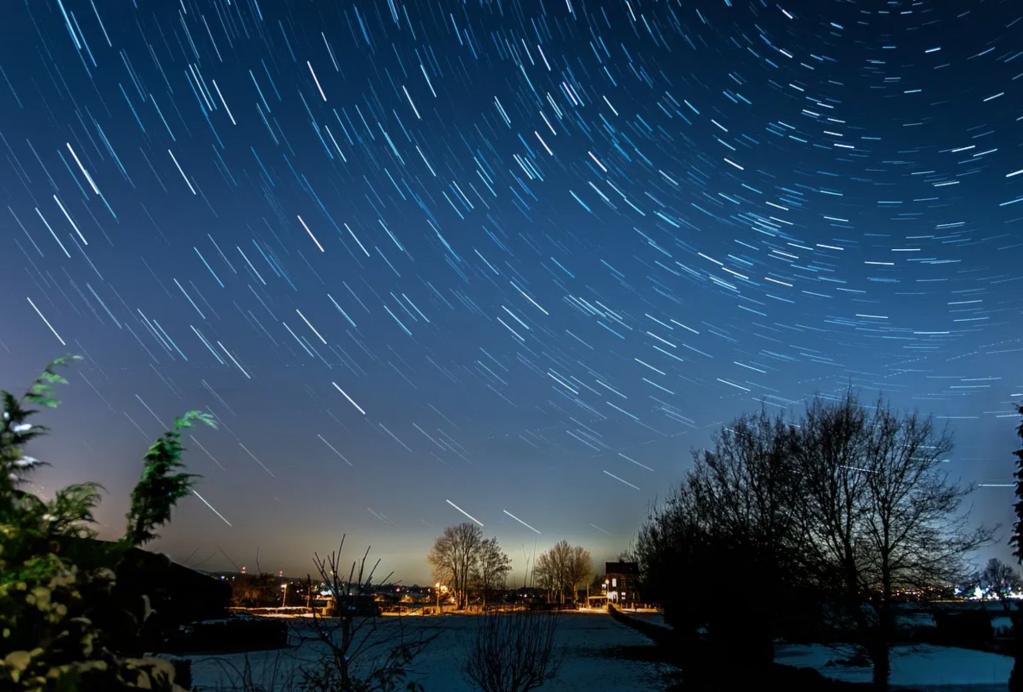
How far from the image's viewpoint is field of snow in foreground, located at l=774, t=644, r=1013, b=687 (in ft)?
87.0

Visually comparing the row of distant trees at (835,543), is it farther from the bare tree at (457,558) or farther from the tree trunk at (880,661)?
the bare tree at (457,558)

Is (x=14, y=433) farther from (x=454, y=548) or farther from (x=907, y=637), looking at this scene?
(x=454, y=548)

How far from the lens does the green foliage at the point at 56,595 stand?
3.20 meters

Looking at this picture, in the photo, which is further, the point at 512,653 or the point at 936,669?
the point at 936,669

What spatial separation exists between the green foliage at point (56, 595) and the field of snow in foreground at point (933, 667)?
2823 cm

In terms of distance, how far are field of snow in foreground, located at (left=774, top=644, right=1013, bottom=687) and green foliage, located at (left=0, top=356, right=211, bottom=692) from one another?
92.6 feet

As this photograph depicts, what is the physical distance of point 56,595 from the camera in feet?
11.6

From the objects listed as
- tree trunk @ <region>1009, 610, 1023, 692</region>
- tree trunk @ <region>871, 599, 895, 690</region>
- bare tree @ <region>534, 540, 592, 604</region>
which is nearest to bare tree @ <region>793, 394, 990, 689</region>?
tree trunk @ <region>871, 599, 895, 690</region>

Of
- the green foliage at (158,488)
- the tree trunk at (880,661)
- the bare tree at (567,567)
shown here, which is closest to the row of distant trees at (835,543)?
the tree trunk at (880,661)

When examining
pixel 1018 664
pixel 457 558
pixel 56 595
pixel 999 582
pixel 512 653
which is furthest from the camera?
pixel 457 558

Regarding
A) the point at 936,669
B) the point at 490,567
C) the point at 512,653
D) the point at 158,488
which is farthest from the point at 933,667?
the point at 490,567

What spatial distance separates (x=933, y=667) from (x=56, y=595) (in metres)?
37.5

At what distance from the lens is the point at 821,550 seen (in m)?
26.6

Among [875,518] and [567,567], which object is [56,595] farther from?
[567,567]
